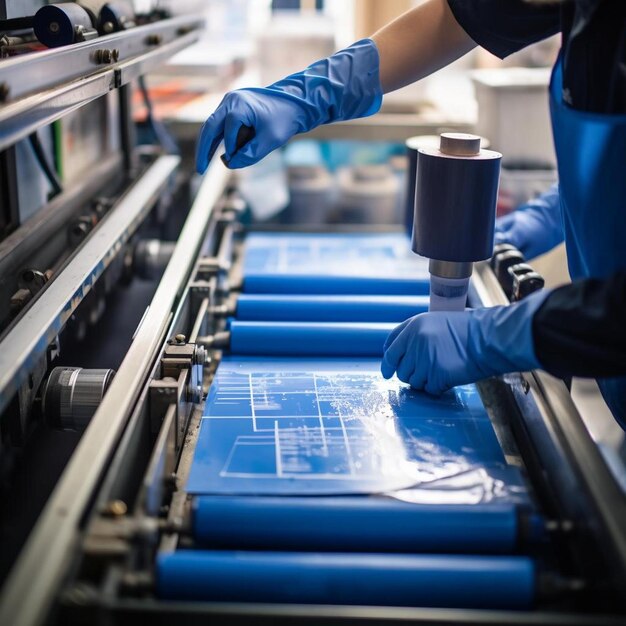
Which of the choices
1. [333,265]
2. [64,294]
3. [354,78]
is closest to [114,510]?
[64,294]

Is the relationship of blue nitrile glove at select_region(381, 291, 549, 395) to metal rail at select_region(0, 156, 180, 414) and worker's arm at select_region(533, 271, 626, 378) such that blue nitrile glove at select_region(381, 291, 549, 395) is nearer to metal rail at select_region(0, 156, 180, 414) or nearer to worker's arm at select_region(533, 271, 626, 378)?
worker's arm at select_region(533, 271, 626, 378)

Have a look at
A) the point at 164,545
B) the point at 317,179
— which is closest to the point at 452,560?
the point at 164,545

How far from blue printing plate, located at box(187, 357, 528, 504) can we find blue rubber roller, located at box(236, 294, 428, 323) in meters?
0.22

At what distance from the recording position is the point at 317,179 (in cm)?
298

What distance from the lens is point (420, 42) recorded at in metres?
1.46

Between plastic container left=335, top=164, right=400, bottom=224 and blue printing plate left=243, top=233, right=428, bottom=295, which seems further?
plastic container left=335, top=164, right=400, bottom=224

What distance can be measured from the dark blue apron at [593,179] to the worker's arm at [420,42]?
1.05ft

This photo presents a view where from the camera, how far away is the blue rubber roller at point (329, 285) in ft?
5.81

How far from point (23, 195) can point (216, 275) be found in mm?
501

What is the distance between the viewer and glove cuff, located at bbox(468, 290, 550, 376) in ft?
3.47

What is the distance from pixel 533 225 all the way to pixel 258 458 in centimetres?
101

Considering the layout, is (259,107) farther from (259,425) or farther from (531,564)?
(531,564)

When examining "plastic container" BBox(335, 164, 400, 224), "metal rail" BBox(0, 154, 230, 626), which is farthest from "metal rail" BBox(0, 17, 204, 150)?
"plastic container" BBox(335, 164, 400, 224)

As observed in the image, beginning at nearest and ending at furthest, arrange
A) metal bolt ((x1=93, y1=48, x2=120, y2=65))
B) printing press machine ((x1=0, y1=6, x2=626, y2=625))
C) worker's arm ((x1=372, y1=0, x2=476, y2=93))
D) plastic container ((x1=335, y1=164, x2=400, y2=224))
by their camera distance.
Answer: printing press machine ((x1=0, y1=6, x2=626, y2=625)), metal bolt ((x1=93, y1=48, x2=120, y2=65)), worker's arm ((x1=372, y1=0, x2=476, y2=93)), plastic container ((x1=335, y1=164, x2=400, y2=224))
